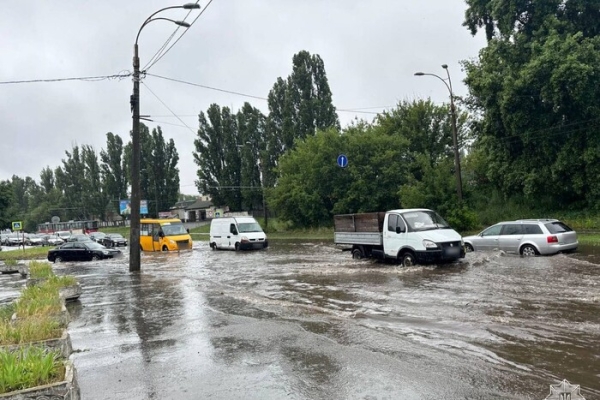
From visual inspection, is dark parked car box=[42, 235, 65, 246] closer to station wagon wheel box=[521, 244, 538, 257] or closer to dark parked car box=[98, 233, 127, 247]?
dark parked car box=[98, 233, 127, 247]

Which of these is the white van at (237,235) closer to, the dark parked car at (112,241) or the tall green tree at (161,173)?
the dark parked car at (112,241)

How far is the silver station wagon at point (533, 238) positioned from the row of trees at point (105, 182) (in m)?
51.7

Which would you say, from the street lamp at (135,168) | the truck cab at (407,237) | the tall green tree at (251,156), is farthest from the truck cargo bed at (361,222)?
the tall green tree at (251,156)

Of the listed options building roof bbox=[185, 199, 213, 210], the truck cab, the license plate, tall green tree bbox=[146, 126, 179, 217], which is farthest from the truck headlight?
building roof bbox=[185, 199, 213, 210]

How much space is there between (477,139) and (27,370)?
37.2 metres

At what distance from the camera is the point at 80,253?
1132 inches

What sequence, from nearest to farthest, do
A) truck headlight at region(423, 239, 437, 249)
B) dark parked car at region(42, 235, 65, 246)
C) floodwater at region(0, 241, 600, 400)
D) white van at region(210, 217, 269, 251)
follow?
floodwater at region(0, 241, 600, 400) → truck headlight at region(423, 239, 437, 249) → white van at region(210, 217, 269, 251) → dark parked car at region(42, 235, 65, 246)

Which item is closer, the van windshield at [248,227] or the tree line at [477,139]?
the tree line at [477,139]

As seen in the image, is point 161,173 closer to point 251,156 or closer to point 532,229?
point 251,156

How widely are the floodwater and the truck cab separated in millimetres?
980

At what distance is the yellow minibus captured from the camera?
99.2ft

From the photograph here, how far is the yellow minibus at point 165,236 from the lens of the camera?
99.2ft

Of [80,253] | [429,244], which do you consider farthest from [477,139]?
[80,253]

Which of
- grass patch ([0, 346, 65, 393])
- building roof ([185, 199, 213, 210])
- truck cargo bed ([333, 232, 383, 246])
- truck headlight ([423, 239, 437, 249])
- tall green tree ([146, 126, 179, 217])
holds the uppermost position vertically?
tall green tree ([146, 126, 179, 217])
